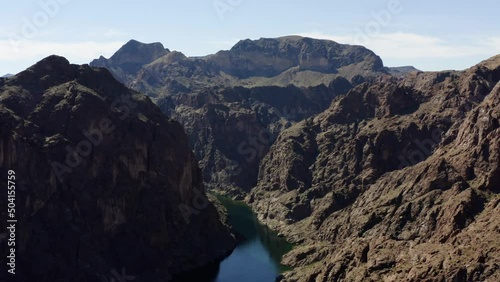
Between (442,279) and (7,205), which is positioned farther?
(7,205)

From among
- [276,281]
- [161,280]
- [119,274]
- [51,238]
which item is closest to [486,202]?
[276,281]

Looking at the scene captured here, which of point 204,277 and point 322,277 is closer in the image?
point 322,277

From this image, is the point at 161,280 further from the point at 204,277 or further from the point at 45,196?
the point at 45,196

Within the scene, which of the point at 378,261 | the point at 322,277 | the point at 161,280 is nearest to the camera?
the point at 378,261

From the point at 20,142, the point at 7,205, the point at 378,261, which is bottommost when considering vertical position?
the point at 378,261

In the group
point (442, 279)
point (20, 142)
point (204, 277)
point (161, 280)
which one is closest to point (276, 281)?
point (204, 277)

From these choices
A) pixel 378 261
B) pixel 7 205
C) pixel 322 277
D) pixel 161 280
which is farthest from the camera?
pixel 161 280

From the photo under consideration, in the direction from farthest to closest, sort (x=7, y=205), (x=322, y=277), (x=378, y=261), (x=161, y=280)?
(x=161, y=280) < (x=7, y=205) < (x=322, y=277) < (x=378, y=261)

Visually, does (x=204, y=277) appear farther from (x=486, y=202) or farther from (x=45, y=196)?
(x=486, y=202)

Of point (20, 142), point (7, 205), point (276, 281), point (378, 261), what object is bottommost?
point (276, 281)

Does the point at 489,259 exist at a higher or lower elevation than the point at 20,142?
lower
